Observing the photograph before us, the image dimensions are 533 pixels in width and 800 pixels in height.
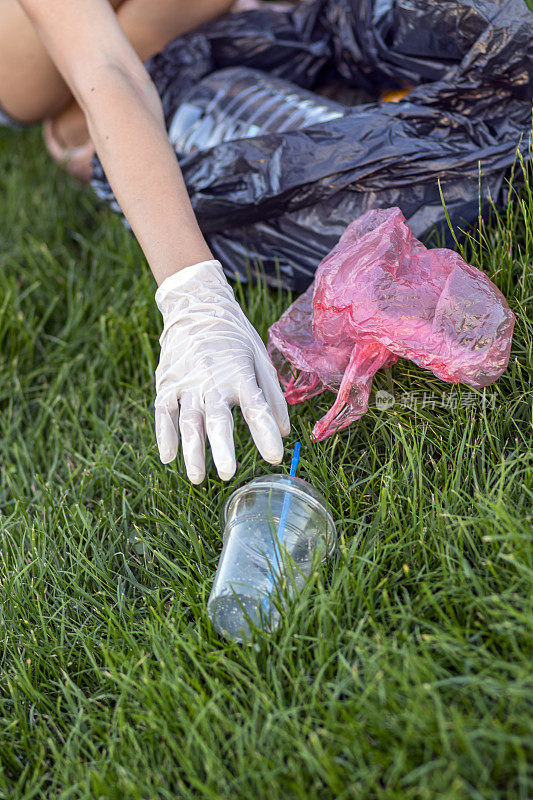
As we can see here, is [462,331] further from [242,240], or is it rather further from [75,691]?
[75,691]

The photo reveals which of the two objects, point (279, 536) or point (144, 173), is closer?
point (279, 536)

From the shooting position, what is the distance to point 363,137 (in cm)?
185

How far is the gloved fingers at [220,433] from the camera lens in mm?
1417

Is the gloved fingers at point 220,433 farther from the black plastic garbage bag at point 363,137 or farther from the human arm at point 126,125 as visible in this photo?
the black plastic garbage bag at point 363,137

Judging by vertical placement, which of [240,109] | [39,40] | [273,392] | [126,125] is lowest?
[273,392]

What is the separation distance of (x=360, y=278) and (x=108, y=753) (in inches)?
43.5

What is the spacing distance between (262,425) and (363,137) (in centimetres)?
93

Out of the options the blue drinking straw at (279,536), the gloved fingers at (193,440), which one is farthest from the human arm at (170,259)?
the blue drinking straw at (279,536)

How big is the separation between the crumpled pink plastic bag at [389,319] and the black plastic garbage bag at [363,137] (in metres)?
0.25

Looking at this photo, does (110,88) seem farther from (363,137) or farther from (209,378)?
(209,378)

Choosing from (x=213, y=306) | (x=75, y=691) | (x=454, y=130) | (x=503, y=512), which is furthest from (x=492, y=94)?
(x=75, y=691)

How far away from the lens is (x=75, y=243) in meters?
2.68

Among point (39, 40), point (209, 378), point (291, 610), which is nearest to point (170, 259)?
point (209, 378)

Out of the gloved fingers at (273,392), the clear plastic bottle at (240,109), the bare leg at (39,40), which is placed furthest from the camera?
the bare leg at (39,40)
